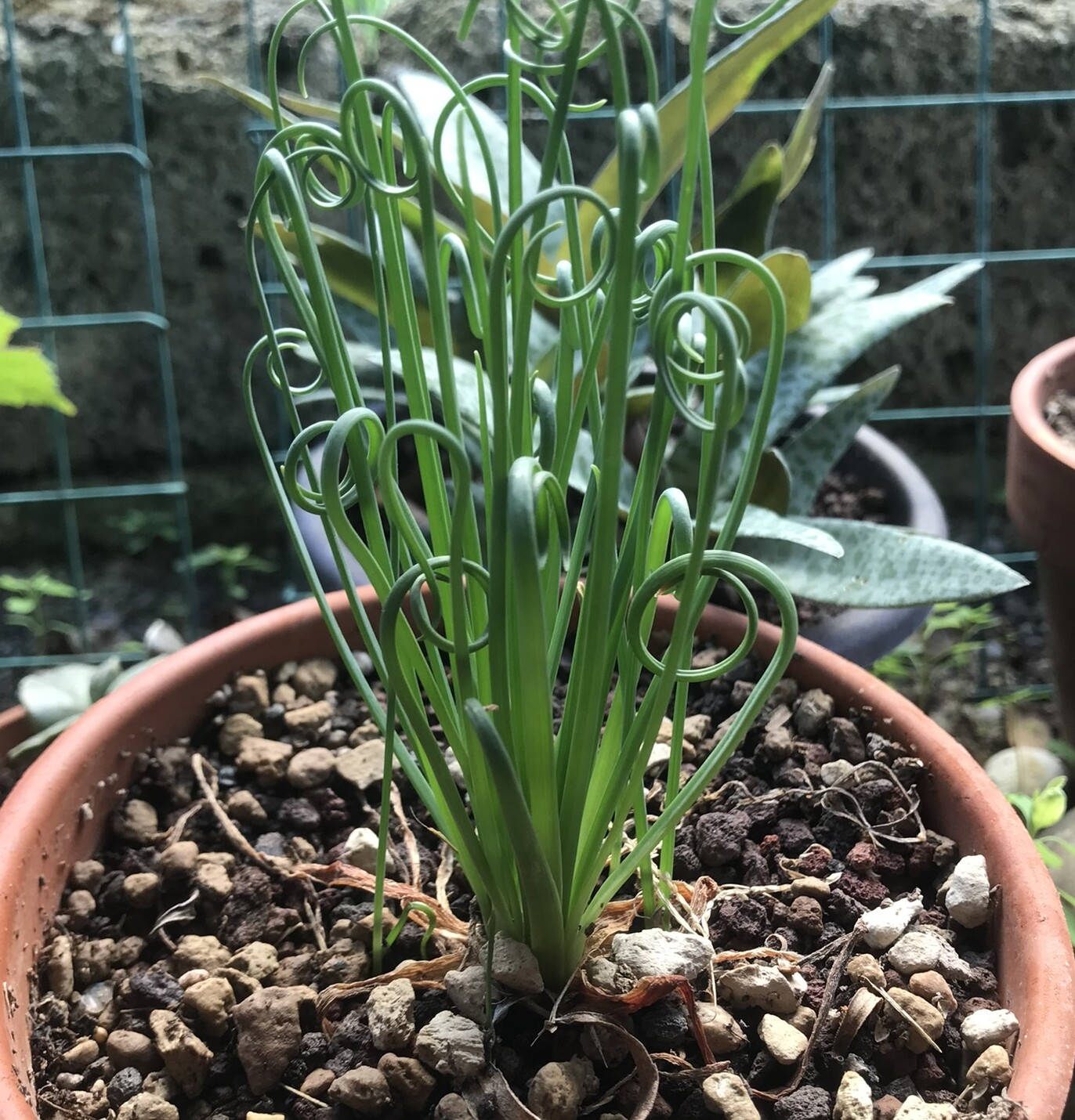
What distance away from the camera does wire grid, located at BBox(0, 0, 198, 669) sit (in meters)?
0.96

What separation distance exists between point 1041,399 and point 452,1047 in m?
0.63

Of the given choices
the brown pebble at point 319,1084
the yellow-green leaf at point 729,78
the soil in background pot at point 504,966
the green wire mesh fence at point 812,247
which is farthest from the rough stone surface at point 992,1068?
the green wire mesh fence at point 812,247

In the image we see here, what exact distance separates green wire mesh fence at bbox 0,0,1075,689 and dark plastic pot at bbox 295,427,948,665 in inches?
7.3

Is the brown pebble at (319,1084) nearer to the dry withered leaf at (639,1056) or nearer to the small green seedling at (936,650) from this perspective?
the dry withered leaf at (639,1056)

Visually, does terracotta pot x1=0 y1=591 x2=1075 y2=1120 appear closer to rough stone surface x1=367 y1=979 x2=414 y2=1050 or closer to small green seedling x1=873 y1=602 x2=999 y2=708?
rough stone surface x1=367 y1=979 x2=414 y2=1050

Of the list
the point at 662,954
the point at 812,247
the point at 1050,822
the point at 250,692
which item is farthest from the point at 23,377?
the point at 812,247

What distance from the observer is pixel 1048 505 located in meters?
0.65

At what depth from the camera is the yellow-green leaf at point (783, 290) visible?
25.3 inches

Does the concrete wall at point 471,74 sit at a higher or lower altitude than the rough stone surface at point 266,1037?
higher

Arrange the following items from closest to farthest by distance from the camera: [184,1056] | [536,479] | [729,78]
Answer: [536,479]
[184,1056]
[729,78]

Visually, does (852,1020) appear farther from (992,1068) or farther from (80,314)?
(80,314)

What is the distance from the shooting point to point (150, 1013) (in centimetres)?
42

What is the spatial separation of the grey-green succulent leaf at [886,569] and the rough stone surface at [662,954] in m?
0.24

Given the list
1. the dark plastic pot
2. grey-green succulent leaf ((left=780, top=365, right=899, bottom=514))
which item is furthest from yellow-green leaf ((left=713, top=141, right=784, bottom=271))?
the dark plastic pot
